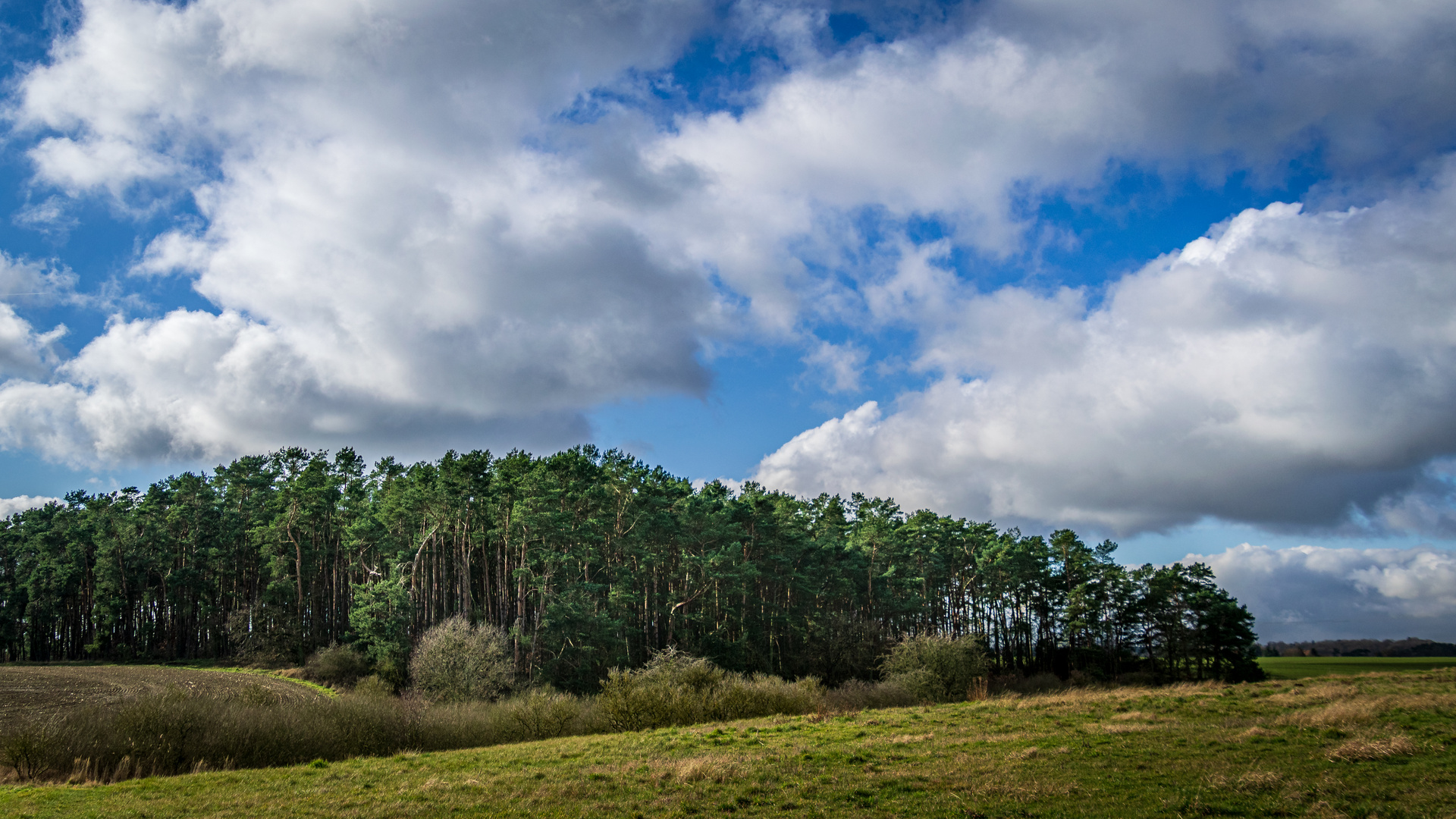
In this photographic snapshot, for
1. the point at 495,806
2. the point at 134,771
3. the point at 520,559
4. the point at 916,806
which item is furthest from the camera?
the point at 520,559

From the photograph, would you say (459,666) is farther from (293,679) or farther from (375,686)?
(293,679)

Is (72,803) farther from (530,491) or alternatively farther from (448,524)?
(448,524)

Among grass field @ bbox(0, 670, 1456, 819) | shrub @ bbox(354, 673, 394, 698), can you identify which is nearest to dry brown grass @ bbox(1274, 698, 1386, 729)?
grass field @ bbox(0, 670, 1456, 819)

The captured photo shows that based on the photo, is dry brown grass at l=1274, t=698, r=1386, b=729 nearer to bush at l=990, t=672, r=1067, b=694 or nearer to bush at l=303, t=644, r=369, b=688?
bush at l=990, t=672, r=1067, b=694

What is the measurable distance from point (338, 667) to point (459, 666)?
1838 centimetres

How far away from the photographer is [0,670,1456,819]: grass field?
12.3 m

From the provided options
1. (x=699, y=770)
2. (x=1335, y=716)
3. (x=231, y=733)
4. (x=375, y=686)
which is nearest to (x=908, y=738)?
(x=699, y=770)

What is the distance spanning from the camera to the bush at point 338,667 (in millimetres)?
50456

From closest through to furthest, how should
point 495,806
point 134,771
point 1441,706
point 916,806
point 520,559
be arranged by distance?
1. point 916,806
2. point 495,806
3. point 134,771
4. point 1441,706
5. point 520,559

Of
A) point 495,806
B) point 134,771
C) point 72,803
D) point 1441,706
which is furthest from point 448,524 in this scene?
point 1441,706

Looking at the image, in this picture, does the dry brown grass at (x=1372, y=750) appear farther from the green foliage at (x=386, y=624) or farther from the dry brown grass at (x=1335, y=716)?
the green foliage at (x=386, y=624)

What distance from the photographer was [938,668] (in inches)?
1625

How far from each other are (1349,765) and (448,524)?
58244 millimetres

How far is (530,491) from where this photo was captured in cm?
5375
